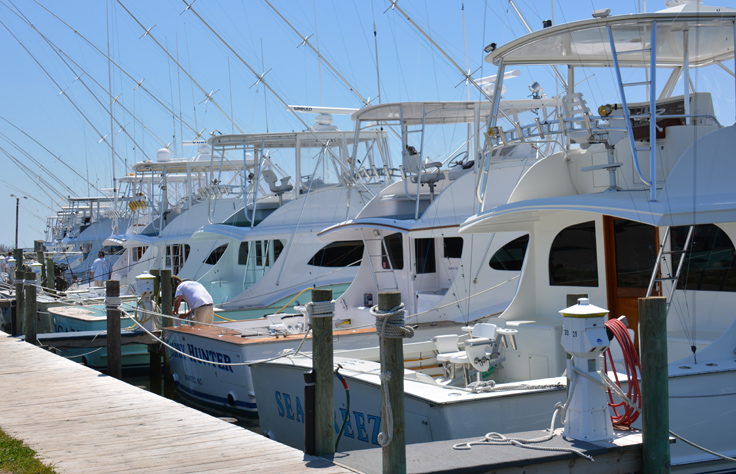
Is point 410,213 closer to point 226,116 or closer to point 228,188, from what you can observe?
point 226,116

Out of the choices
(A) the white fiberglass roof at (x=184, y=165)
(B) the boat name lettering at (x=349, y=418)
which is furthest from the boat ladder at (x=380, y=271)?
(A) the white fiberglass roof at (x=184, y=165)

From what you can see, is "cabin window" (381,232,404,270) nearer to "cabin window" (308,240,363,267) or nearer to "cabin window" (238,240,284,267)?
"cabin window" (308,240,363,267)

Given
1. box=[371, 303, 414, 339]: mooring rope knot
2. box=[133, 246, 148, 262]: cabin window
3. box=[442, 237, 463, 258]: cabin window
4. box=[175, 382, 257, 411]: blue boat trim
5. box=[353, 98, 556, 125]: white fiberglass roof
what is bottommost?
box=[175, 382, 257, 411]: blue boat trim

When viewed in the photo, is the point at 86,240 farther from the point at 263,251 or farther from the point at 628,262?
the point at 628,262

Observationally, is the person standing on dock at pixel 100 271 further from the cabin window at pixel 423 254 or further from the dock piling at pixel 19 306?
the cabin window at pixel 423 254

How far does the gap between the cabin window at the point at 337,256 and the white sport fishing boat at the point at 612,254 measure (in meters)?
12.0

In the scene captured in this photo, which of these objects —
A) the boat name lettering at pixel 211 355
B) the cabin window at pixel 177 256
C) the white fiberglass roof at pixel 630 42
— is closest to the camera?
the white fiberglass roof at pixel 630 42

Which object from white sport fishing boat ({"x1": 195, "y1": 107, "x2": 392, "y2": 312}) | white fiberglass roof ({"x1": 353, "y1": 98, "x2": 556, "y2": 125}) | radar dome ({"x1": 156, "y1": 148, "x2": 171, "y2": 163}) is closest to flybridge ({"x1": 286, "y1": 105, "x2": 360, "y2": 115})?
white sport fishing boat ({"x1": 195, "y1": 107, "x2": 392, "y2": 312})

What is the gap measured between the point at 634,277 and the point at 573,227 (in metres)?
1.17

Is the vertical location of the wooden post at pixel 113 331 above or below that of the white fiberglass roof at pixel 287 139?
below

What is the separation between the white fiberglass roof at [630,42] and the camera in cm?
947

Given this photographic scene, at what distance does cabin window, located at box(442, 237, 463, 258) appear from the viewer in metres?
16.8

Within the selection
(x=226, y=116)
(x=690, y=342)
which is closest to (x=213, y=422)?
(x=690, y=342)

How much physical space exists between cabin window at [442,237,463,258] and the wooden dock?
7.57m
